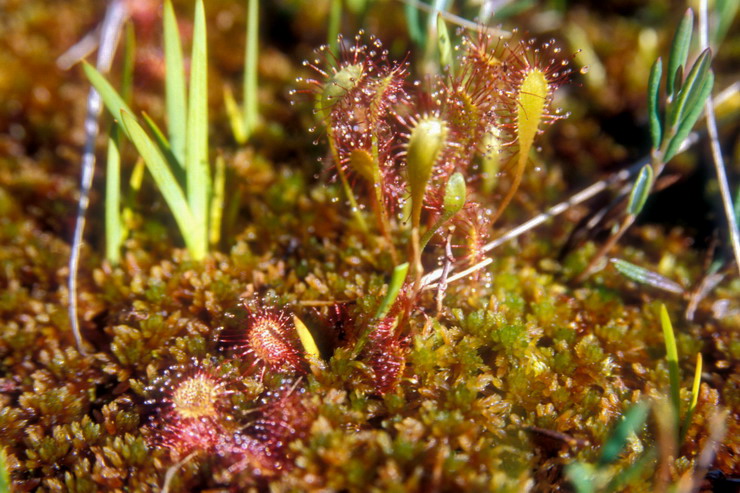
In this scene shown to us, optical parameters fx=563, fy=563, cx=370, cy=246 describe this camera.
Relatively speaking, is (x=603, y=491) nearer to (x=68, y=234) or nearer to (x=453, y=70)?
(x=453, y=70)

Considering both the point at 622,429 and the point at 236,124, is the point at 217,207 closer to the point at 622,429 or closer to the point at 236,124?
the point at 236,124

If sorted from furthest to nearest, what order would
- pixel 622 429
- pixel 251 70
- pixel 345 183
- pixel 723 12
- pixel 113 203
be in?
pixel 723 12
pixel 251 70
pixel 113 203
pixel 345 183
pixel 622 429

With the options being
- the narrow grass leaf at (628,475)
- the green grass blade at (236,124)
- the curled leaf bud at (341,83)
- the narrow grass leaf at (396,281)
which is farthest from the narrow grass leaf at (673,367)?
the green grass blade at (236,124)

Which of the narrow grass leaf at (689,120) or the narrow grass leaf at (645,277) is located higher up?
the narrow grass leaf at (689,120)

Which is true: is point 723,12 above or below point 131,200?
below

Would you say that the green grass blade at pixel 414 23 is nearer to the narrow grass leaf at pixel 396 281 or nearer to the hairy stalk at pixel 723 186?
the hairy stalk at pixel 723 186

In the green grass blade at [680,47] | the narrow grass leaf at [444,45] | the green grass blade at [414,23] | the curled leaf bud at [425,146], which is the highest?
the green grass blade at [414,23]

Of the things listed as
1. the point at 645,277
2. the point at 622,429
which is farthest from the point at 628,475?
the point at 645,277

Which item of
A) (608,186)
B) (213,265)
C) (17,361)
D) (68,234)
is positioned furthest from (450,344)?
(68,234)
